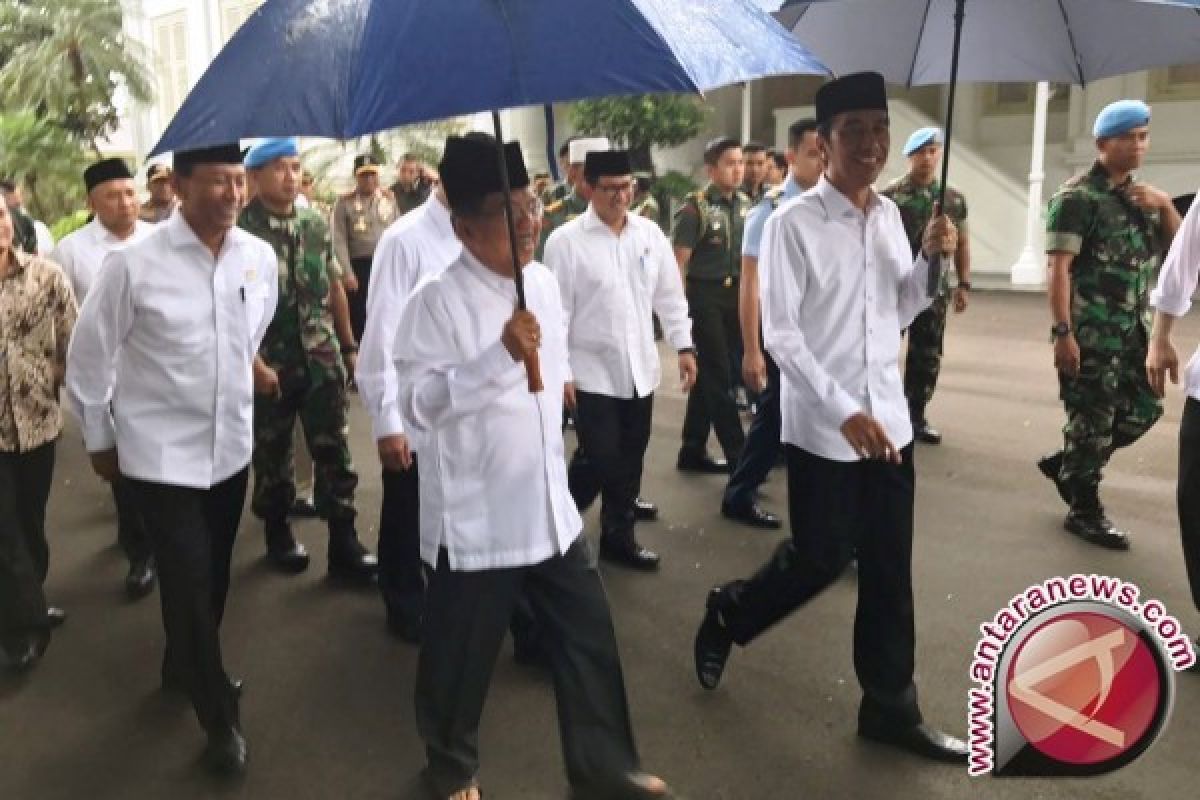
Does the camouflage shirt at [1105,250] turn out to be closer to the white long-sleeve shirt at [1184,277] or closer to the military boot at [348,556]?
the white long-sleeve shirt at [1184,277]

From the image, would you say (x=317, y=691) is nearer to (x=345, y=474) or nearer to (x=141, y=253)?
(x=345, y=474)

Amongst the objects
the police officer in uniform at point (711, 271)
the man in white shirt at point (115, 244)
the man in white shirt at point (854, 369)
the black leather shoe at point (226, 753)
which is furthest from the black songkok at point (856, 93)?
the man in white shirt at point (115, 244)

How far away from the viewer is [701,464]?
5.80 meters

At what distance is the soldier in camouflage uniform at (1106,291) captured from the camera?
4219 mm

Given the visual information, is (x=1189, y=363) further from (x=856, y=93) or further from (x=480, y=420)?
(x=480, y=420)

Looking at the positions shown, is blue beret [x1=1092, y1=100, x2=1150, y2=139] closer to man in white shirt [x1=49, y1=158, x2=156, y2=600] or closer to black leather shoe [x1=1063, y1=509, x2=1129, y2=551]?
black leather shoe [x1=1063, y1=509, x2=1129, y2=551]

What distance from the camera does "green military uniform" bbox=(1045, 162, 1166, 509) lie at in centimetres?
424

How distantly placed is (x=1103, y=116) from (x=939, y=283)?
1.92 metres

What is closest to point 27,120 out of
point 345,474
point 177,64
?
point 177,64

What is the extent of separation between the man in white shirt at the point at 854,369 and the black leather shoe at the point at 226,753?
1.69 meters

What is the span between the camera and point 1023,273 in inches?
517

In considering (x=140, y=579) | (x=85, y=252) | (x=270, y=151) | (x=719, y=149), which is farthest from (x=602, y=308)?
(x=85, y=252)

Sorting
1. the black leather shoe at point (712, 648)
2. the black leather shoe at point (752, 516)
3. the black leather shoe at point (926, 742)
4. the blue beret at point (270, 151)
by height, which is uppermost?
the blue beret at point (270, 151)

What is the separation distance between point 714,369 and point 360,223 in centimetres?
392
